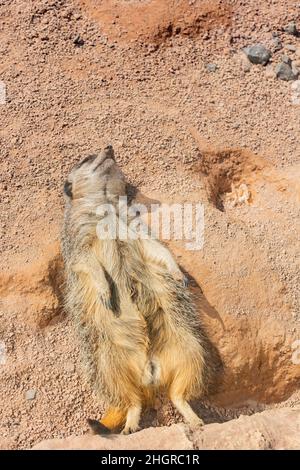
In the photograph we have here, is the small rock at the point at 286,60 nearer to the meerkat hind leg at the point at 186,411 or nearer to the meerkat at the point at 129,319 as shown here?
the meerkat at the point at 129,319

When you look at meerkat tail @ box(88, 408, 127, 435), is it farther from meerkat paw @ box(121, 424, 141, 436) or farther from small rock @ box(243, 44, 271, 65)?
small rock @ box(243, 44, 271, 65)

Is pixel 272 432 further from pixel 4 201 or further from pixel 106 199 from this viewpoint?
pixel 4 201

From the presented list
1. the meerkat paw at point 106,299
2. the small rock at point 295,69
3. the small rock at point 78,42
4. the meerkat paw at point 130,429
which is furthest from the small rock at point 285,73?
the meerkat paw at point 130,429

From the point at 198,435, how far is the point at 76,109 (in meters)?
2.98

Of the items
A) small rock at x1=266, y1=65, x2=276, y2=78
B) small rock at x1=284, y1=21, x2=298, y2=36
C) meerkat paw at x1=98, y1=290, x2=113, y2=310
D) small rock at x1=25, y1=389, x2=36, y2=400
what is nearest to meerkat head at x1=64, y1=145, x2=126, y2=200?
meerkat paw at x1=98, y1=290, x2=113, y2=310

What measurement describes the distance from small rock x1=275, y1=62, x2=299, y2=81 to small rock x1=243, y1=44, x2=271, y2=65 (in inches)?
5.7

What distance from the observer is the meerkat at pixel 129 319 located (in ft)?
13.1

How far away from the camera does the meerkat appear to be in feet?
13.1

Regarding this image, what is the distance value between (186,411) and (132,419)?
1.07 feet

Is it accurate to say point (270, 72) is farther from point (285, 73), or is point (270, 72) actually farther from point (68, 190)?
point (68, 190)

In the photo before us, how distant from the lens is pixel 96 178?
181 inches

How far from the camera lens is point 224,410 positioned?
4383 millimetres

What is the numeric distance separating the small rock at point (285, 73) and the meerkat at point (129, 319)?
240cm

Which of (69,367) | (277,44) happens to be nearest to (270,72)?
(277,44)
